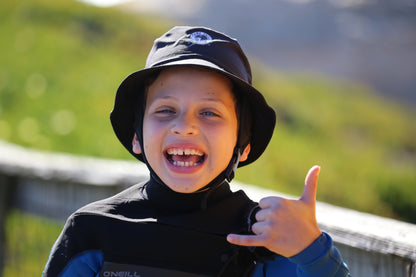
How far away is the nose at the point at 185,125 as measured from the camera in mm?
1745

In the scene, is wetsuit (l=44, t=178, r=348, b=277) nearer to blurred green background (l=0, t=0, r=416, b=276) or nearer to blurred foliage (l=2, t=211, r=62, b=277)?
blurred foliage (l=2, t=211, r=62, b=277)

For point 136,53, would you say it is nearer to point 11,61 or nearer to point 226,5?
A: point 11,61

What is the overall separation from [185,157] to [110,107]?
614cm

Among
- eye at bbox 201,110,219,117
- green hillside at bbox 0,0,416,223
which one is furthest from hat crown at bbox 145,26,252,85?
green hillside at bbox 0,0,416,223

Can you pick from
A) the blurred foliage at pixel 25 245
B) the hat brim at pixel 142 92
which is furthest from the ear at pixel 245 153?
the blurred foliage at pixel 25 245

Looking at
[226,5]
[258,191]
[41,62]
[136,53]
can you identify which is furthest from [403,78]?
[258,191]

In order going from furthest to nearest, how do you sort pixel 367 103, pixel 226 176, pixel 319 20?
pixel 319 20 < pixel 367 103 < pixel 226 176

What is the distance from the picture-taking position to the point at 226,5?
32.4 m

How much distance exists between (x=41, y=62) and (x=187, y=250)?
8.04m

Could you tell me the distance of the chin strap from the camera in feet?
6.12

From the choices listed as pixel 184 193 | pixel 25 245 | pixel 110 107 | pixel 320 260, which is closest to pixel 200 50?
pixel 184 193

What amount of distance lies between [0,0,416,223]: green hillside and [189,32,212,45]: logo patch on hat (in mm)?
4453

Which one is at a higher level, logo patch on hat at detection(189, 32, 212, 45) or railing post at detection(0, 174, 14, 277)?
logo patch on hat at detection(189, 32, 212, 45)

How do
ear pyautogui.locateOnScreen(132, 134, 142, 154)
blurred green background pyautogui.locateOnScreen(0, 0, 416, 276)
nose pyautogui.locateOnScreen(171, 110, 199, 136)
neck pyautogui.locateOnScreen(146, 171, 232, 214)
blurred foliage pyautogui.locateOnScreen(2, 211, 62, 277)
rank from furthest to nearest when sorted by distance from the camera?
A: blurred green background pyautogui.locateOnScreen(0, 0, 416, 276) < blurred foliage pyautogui.locateOnScreen(2, 211, 62, 277) < ear pyautogui.locateOnScreen(132, 134, 142, 154) < neck pyautogui.locateOnScreen(146, 171, 232, 214) < nose pyautogui.locateOnScreen(171, 110, 199, 136)
